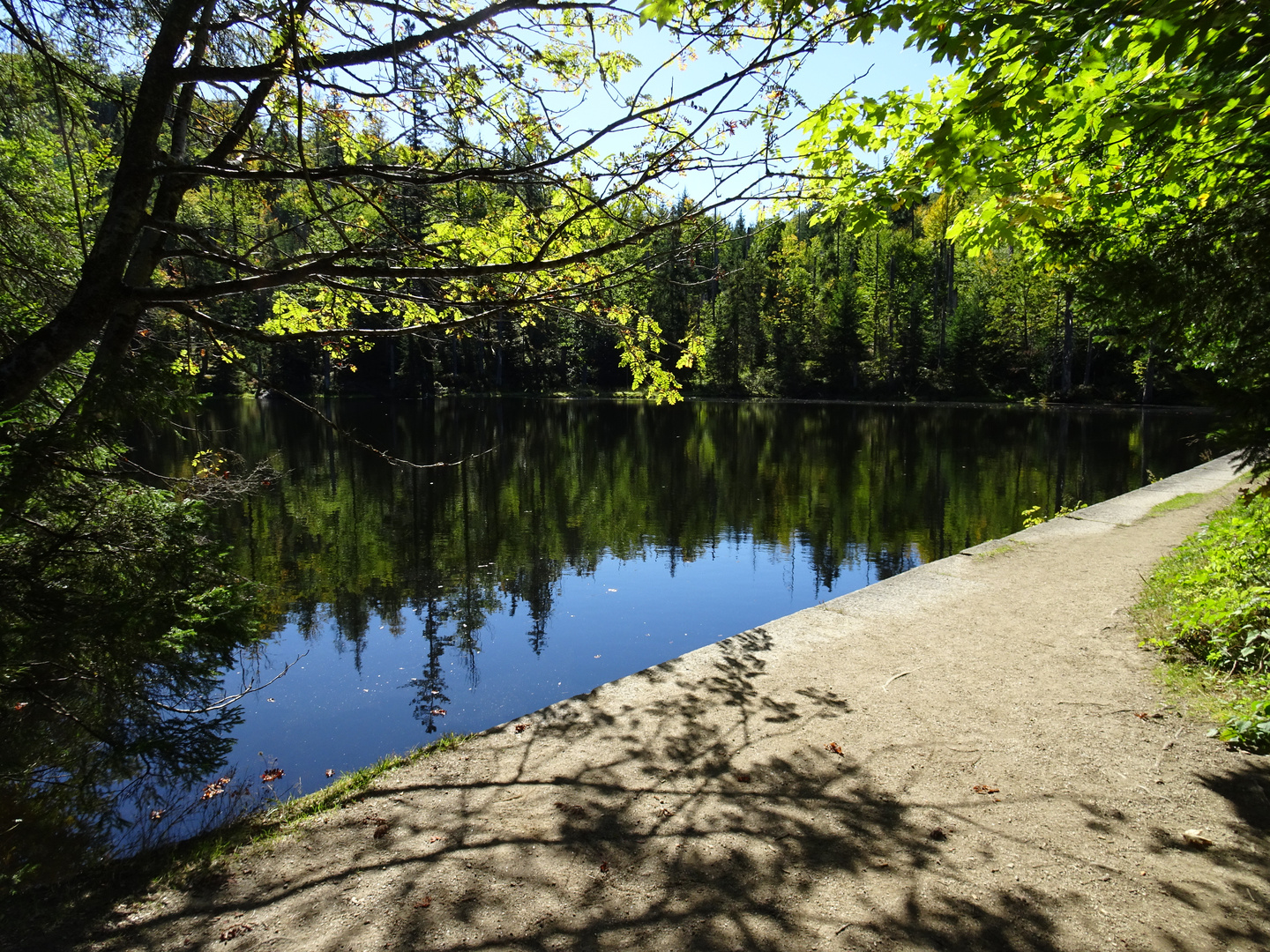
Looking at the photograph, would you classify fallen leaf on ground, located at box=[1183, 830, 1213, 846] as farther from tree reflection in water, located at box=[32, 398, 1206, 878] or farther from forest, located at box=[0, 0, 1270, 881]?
tree reflection in water, located at box=[32, 398, 1206, 878]

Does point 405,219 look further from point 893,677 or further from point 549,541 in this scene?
point 549,541

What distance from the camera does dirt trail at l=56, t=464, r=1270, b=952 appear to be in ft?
9.55

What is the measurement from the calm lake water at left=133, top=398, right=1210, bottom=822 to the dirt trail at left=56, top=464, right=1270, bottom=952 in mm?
2316

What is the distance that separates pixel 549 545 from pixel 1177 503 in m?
10.3

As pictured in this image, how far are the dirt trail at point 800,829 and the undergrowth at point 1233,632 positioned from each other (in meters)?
0.23

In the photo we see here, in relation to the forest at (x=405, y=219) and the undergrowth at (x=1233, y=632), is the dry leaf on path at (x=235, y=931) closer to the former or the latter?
the forest at (x=405, y=219)

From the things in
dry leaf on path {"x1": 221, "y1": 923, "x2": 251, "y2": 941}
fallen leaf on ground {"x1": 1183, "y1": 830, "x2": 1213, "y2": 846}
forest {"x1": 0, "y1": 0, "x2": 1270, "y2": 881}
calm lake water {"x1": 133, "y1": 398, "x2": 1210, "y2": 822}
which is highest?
forest {"x1": 0, "y1": 0, "x2": 1270, "y2": 881}

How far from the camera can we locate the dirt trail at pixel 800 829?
115 inches

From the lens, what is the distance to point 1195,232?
4289mm

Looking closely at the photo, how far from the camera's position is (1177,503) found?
441 inches

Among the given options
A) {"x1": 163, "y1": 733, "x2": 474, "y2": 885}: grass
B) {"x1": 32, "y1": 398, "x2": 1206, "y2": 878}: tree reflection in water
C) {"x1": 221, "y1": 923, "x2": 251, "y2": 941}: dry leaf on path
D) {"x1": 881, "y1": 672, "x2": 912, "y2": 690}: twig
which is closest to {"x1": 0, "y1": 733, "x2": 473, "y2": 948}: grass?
{"x1": 163, "y1": 733, "x2": 474, "y2": 885}: grass

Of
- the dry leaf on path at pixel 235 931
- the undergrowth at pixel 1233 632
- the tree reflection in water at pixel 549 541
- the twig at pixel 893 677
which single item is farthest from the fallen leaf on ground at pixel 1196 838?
the dry leaf on path at pixel 235 931

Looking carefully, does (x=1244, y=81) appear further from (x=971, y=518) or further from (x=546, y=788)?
(x=971, y=518)

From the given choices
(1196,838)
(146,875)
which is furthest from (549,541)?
(1196,838)
